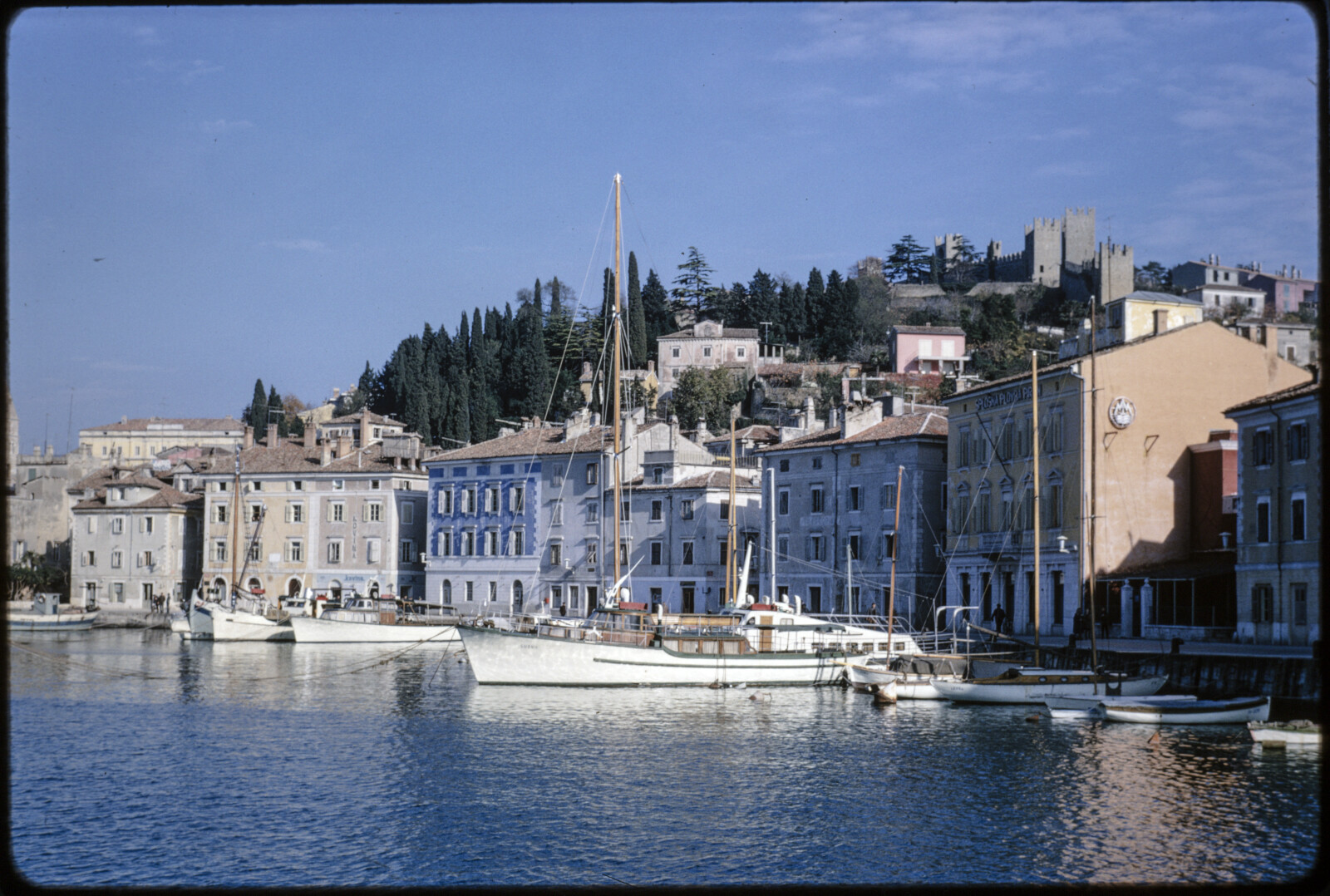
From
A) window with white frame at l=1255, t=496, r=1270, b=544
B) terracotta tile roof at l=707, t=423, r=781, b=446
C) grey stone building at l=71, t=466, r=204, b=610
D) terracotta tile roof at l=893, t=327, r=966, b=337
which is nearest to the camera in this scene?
window with white frame at l=1255, t=496, r=1270, b=544

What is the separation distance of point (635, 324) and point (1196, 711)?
79344 mm

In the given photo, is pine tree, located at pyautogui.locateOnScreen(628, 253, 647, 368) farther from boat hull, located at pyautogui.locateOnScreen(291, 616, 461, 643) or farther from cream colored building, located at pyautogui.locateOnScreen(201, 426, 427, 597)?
boat hull, located at pyautogui.locateOnScreen(291, 616, 461, 643)

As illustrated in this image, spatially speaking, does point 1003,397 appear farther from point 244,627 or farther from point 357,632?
point 244,627

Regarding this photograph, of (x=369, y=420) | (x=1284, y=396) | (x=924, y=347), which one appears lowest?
Answer: (x=1284, y=396)

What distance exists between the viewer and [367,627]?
58.3 meters

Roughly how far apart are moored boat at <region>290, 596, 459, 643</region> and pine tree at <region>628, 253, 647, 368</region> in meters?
46.6

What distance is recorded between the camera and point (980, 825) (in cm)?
1895

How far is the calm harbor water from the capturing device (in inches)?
656

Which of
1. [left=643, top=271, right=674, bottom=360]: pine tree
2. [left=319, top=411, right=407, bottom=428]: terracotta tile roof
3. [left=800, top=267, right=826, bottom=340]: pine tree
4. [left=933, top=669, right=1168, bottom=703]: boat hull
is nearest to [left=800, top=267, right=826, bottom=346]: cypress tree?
[left=800, top=267, right=826, bottom=340]: pine tree

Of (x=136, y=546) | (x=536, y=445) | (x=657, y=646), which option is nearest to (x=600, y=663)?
(x=657, y=646)

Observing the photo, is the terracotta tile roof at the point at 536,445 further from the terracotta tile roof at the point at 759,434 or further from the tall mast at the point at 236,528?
the tall mast at the point at 236,528

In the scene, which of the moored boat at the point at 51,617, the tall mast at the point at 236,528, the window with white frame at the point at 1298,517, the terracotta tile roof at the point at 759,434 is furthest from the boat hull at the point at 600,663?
the moored boat at the point at 51,617

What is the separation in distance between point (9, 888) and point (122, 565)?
3181 inches

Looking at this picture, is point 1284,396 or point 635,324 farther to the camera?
point 635,324
